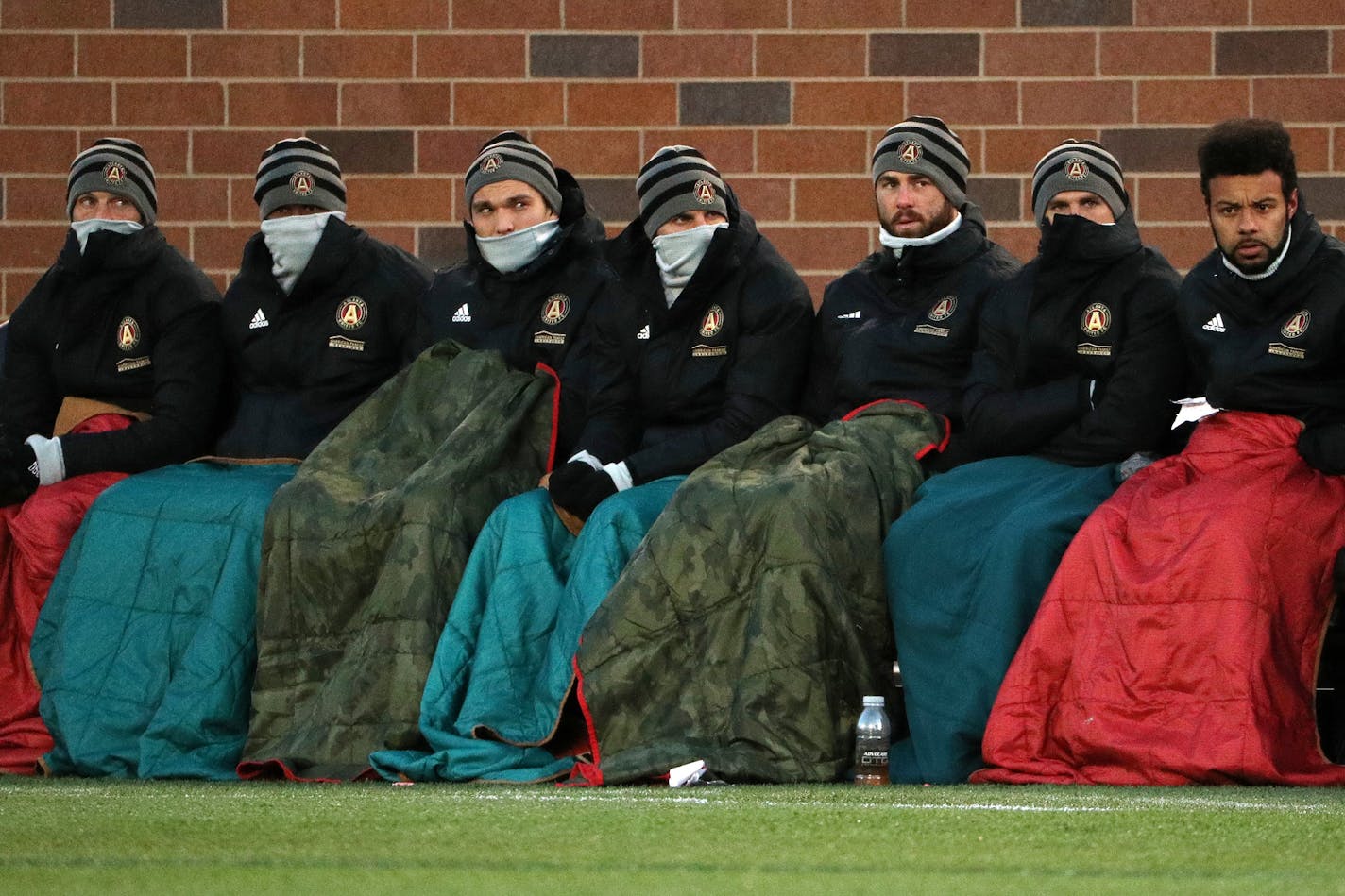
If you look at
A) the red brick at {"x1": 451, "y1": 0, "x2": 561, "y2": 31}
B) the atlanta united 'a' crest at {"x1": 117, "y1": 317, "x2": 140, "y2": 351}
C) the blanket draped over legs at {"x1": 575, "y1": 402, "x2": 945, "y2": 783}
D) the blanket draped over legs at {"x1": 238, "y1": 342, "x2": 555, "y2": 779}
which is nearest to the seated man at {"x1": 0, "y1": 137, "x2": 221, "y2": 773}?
the atlanta united 'a' crest at {"x1": 117, "y1": 317, "x2": 140, "y2": 351}

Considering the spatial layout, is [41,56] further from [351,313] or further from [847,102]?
[847,102]

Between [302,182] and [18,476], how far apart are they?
3.48ft

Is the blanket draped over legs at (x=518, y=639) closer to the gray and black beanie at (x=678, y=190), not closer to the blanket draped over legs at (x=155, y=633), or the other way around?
the blanket draped over legs at (x=155, y=633)

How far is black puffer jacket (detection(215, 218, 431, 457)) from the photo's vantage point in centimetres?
560

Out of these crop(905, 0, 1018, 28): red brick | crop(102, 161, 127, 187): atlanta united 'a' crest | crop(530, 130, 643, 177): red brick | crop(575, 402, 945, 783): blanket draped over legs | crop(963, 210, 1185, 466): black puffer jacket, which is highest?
crop(905, 0, 1018, 28): red brick

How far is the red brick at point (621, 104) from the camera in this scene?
6.85 m

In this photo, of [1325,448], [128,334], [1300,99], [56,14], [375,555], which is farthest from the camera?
[56,14]

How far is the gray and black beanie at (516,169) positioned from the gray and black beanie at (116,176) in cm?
98

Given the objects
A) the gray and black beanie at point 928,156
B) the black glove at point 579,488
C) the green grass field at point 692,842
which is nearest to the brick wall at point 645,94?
the gray and black beanie at point 928,156

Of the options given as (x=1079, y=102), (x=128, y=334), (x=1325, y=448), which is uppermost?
(x=1079, y=102)

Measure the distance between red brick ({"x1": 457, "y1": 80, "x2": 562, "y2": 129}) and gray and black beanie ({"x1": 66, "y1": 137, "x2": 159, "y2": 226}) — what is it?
3.80 feet

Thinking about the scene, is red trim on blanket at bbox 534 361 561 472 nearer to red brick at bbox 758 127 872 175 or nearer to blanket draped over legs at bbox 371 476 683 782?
blanket draped over legs at bbox 371 476 683 782

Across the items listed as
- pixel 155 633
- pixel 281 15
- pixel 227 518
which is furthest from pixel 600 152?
pixel 155 633

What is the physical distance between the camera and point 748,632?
14.7 ft
